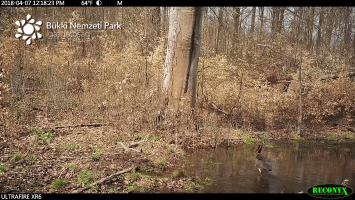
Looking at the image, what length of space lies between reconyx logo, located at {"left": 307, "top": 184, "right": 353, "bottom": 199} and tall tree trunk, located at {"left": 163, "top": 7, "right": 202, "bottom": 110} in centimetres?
456

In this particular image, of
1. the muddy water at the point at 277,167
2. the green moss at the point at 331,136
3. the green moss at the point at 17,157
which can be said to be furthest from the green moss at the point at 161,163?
the green moss at the point at 331,136

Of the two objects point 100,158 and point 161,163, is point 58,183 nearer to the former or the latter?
point 100,158

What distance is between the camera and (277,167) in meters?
7.21

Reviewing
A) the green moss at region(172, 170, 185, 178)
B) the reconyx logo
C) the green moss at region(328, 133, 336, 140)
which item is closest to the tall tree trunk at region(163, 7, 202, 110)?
the green moss at region(172, 170, 185, 178)

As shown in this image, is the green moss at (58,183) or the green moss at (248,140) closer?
the green moss at (58,183)

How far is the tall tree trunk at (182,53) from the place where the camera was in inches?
356

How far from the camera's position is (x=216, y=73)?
11703 millimetres

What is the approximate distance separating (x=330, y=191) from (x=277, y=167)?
149cm

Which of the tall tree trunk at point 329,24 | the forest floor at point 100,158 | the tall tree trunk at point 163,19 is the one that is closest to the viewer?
the forest floor at point 100,158

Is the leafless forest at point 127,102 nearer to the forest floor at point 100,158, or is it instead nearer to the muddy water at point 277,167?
the forest floor at point 100,158

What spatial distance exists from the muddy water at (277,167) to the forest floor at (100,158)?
1.29 feet
